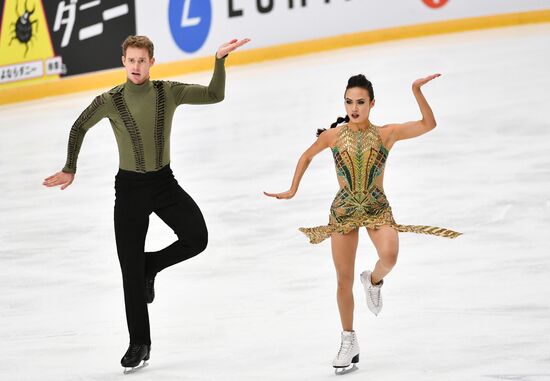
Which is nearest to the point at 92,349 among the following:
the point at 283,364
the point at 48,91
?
the point at 283,364

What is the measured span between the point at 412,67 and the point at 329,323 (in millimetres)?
8270

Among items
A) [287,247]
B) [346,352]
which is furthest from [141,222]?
[287,247]

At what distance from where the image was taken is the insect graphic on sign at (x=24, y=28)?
13.7 meters

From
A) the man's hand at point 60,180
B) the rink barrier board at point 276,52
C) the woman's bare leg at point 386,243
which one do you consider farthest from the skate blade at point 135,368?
the rink barrier board at point 276,52

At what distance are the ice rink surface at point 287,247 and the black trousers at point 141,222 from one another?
309 mm

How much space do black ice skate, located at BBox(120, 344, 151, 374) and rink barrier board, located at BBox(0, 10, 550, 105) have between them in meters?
8.51

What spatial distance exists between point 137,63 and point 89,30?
8.94m

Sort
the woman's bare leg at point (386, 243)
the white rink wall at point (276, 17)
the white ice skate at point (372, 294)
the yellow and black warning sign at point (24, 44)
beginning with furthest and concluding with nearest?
the white rink wall at point (276, 17) → the yellow and black warning sign at point (24, 44) → the white ice skate at point (372, 294) → the woman's bare leg at point (386, 243)

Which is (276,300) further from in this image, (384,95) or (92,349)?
(384,95)

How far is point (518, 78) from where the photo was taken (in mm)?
13555

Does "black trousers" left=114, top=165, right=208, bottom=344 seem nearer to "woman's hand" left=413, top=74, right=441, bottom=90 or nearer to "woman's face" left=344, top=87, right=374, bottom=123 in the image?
"woman's face" left=344, top=87, right=374, bottom=123

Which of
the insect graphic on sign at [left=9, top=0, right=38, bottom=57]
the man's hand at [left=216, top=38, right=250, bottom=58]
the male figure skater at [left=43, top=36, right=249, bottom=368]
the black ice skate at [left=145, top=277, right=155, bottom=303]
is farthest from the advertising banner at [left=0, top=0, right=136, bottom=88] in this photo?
the man's hand at [left=216, top=38, right=250, bottom=58]

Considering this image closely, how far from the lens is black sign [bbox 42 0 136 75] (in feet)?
46.4

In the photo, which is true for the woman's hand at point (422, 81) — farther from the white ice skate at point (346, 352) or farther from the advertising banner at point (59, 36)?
the advertising banner at point (59, 36)
